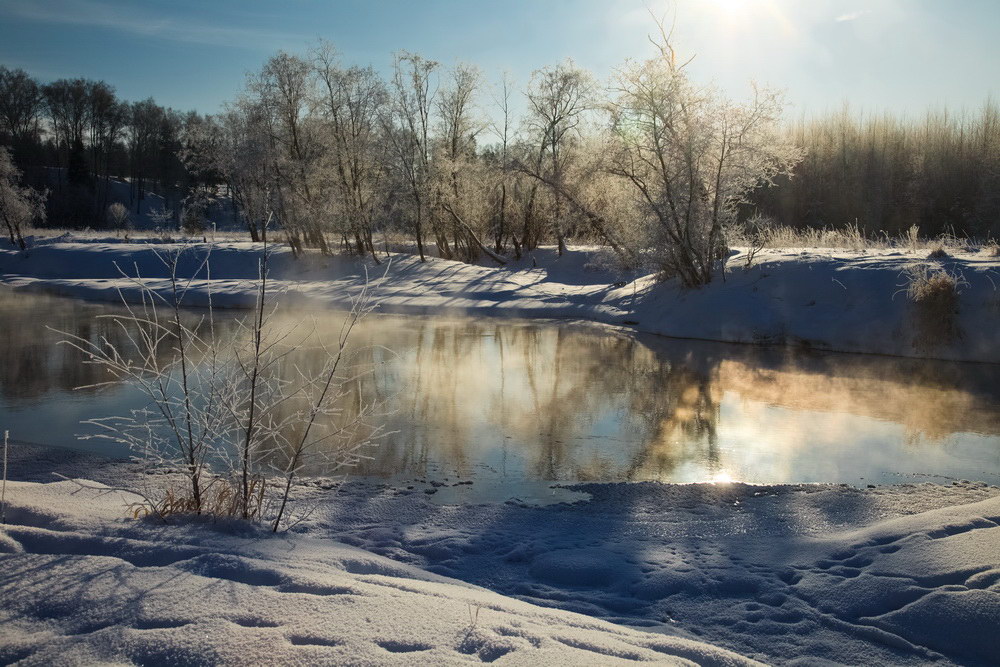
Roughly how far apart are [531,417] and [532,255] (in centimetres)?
2106

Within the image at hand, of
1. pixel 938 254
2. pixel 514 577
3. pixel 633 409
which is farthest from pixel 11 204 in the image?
pixel 514 577

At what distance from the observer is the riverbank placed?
549 inches

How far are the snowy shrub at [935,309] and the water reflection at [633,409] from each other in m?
0.77

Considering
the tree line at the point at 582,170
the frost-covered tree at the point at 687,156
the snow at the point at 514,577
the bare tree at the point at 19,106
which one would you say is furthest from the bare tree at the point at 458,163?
the bare tree at the point at 19,106

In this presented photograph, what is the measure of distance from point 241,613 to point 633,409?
7131 millimetres

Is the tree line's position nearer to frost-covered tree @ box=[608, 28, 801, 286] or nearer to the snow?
frost-covered tree @ box=[608, 28, 801, 286]

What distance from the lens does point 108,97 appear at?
56250 mm

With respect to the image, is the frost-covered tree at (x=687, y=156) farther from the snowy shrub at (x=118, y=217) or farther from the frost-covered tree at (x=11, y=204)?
the snowy shrub at (x=118, y=217)

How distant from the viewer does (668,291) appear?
18.7m

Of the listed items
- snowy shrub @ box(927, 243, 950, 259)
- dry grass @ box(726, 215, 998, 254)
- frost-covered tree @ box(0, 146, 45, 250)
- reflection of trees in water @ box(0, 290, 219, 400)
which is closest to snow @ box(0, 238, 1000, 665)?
reflection of trees in water @ box(0, 290, 219, 400)

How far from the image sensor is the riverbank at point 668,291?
1394 cm

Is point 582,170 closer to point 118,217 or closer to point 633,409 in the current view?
point 633,409

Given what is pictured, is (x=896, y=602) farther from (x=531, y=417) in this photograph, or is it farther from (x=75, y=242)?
(x=75, y=242)

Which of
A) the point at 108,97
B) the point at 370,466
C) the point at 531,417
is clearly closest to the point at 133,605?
the point at 370,466
